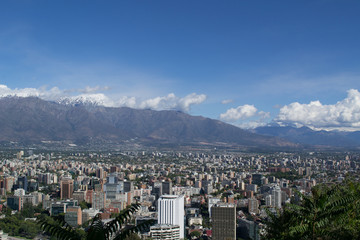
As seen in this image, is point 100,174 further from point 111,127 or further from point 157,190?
point 111,127

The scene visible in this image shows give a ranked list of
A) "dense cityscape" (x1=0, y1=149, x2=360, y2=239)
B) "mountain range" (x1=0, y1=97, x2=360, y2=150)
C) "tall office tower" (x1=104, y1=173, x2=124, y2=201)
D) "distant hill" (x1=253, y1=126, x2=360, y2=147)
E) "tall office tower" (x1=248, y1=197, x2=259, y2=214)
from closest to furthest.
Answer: "dense cityscape" (x1=0, y1=149, x2=360, y2=239), "tall office tower" (x1=248, y1=197, x2=259, y2=214), "tall office tower" (x1=104, y1=173, x2=124, y2=201), "mountain range" (x1=0, y1=97, x2=360, y2=150), "distant hill" (x1=253, y1=126, x2=360, y2=147)

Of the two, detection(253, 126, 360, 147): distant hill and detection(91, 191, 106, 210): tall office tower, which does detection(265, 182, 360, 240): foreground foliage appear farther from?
detection(253, 126, 360, 147): distant hill

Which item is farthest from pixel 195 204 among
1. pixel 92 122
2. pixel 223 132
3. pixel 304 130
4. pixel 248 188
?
pixel 304 130

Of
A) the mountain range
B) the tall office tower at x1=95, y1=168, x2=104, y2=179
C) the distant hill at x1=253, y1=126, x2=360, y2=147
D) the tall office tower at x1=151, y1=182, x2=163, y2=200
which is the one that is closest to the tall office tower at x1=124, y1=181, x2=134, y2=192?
the tall office tower at x1=151, y1=182, x2=163, y2=200

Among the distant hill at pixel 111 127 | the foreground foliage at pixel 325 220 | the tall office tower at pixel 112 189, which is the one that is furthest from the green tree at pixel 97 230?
the distant hill at pixel 111 127

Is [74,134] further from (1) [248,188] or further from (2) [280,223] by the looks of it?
(2) [280,223]

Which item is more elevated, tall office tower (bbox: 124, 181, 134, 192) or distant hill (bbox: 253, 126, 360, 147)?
distant hill (bbox: 253, 126, 360, 147)

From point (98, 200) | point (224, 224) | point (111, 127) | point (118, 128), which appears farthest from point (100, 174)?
point (118, 128)

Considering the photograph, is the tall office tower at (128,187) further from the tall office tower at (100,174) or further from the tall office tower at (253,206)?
the tall office tower at (253,206)
